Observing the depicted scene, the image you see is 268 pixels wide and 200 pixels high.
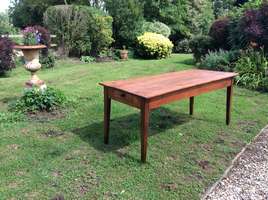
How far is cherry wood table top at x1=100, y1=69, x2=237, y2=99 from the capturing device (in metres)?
3.50

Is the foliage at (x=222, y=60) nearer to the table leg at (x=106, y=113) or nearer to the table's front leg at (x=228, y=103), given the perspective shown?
the table's front leg at (x=228, y=103)

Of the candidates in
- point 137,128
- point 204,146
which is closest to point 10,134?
point 137,128

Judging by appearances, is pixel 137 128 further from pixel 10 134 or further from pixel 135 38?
pixel 135 38

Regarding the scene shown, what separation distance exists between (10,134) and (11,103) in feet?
4.69

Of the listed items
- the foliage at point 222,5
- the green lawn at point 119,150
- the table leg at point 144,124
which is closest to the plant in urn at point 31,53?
the green lawn at point 119,150

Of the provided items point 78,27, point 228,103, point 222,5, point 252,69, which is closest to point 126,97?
point 228,103

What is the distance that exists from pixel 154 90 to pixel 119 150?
0.91 metres

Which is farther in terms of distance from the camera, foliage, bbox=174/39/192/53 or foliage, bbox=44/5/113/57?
foliage, bbox=174/39/192/53

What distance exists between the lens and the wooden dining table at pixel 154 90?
133 inches

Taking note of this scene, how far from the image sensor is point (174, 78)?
4309 mm

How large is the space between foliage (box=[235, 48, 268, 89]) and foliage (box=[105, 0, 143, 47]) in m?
5.90

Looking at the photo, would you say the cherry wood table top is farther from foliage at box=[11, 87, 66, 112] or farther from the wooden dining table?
foliage at box=[11, 87, 66, 112]

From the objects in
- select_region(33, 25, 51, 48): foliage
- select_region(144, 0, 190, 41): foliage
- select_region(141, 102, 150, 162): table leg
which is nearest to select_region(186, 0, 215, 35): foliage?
select_region(144, 0, 190, 41): foliage

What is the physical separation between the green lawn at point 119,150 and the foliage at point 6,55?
242 centimetres
